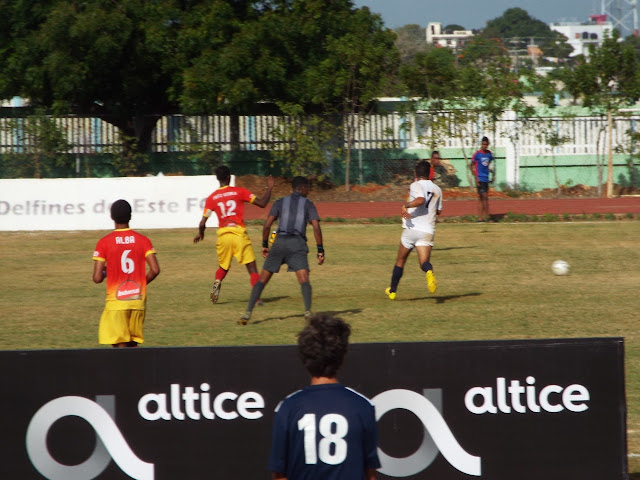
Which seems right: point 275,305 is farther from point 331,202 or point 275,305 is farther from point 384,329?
point 331,202

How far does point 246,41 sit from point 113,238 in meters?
21.6

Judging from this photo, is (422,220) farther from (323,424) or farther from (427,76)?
(427,76)

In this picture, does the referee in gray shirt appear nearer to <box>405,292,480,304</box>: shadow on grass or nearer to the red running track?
<box>405,292,480,304</box>: shadow on grass

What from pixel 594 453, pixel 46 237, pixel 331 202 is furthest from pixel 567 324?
pixel 331 202

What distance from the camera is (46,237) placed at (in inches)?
814

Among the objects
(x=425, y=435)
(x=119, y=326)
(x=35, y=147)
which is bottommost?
(x=425, y=435)

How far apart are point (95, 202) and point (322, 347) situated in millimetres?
18452

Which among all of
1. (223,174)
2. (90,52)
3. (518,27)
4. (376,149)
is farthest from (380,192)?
(518,27)

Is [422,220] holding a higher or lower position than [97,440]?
higher

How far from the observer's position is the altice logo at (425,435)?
562cm

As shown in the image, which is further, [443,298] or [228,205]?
[443,298]

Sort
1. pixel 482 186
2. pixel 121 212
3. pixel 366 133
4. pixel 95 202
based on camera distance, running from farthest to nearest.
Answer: pixel 366 133, pixel 482 186, pixel 95 202, pixel 121 212

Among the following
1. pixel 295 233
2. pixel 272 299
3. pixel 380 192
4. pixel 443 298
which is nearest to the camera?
pixel 295 233

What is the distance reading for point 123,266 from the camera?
24.5 feet
